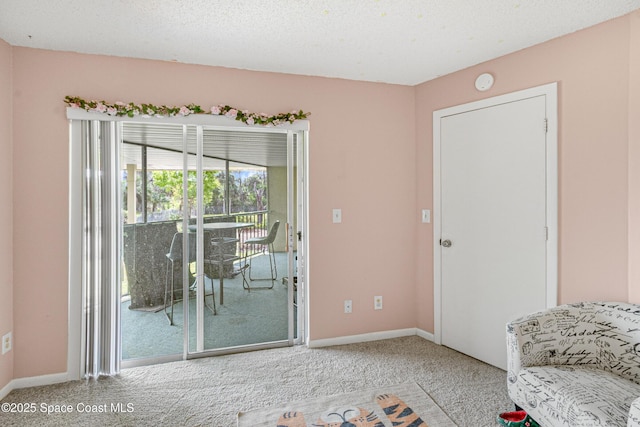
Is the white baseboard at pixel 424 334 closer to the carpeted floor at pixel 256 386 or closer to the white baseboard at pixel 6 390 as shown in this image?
the carpeted floor at pixel 256 386

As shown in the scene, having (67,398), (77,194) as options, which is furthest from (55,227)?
(67,398)

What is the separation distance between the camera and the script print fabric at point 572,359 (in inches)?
67.8

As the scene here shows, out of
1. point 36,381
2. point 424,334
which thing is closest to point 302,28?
point 424,334

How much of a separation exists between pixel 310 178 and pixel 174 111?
1206 millimetres

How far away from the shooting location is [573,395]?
170 centimetres

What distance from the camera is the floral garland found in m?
2.64

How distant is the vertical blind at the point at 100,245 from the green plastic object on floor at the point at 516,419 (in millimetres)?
2646

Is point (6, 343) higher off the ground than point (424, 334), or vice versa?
point (6, 343)

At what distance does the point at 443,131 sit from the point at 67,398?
3452 mm

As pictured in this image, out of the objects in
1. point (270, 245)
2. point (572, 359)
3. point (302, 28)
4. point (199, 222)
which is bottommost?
point (572, 359)

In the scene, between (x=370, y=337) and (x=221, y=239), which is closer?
(x=221, y=239)

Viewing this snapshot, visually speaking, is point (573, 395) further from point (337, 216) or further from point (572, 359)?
point (337, 216)

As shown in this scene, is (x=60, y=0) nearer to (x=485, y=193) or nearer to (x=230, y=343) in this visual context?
(x=230, y=343)

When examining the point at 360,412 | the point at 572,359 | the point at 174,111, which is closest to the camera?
the point at 572,359
